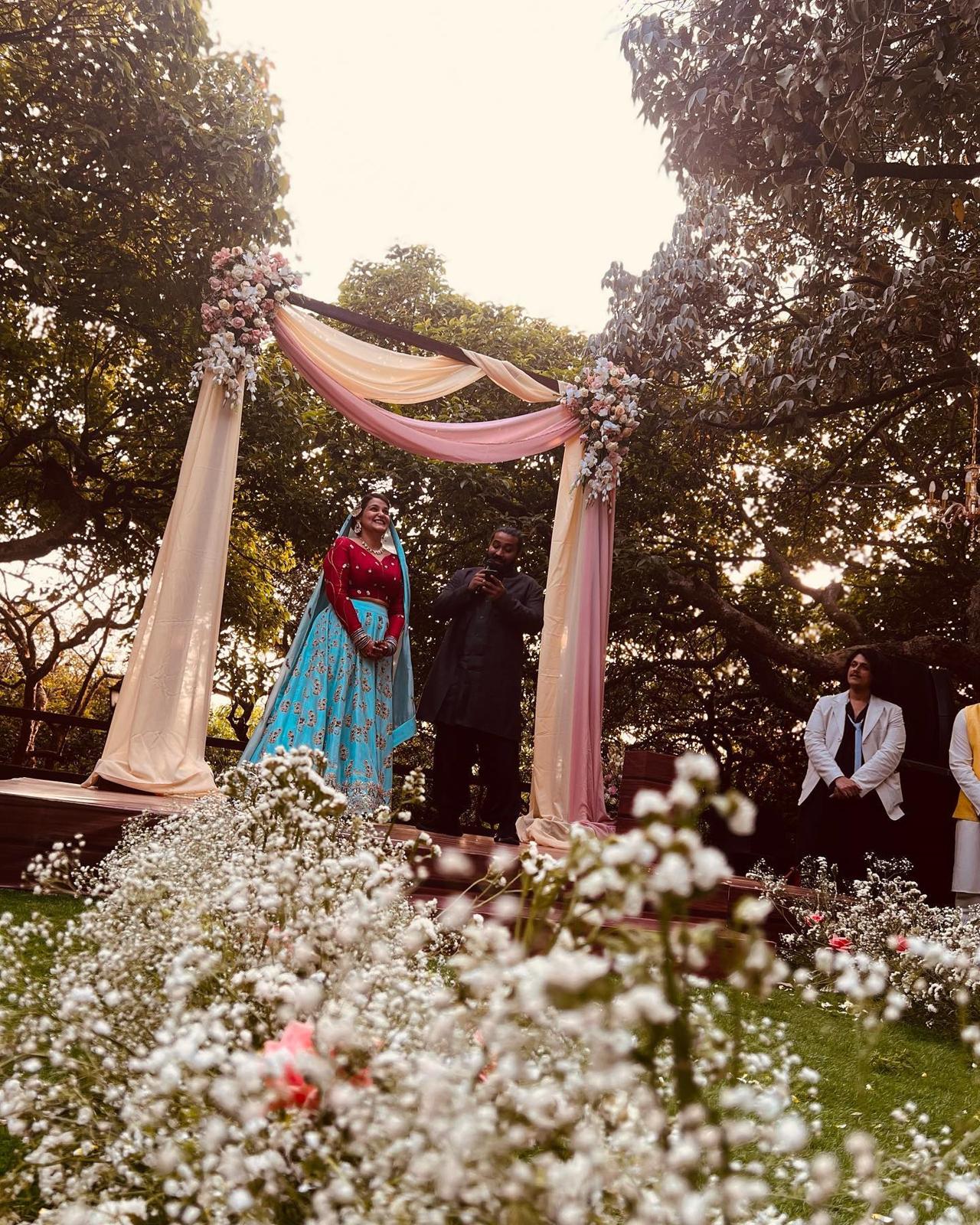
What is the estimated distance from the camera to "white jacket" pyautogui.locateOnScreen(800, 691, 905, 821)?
250 inches

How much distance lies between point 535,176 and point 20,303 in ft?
19.2

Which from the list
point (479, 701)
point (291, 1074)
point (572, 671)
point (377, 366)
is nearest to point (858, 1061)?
point (291, 1074)

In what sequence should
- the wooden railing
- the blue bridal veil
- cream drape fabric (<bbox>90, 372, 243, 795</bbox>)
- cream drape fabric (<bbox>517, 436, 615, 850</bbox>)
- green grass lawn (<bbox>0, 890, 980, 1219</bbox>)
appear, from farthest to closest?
the wooden railing < cream drape fabric (<bbox>517, 436, 615, 850</bbox>) < the blue bridal veil < cream drape fabric (<bbox>90, 372, 243, 795</bbox>) < green grass lawn (<bbox>0, 890, 980, 1219</bbox>)

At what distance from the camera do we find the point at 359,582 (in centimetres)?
608

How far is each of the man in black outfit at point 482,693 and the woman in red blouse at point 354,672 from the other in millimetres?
277

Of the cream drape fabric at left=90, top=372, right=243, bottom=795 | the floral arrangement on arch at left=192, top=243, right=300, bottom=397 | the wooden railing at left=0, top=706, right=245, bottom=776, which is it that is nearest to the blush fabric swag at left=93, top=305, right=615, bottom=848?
the cream drape fabric at left=90, top=372, right=243, bottom=795

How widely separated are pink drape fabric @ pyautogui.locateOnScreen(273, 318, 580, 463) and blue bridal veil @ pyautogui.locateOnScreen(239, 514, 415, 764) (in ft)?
1.99

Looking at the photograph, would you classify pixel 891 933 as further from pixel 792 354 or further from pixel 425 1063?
pixel 425 1063

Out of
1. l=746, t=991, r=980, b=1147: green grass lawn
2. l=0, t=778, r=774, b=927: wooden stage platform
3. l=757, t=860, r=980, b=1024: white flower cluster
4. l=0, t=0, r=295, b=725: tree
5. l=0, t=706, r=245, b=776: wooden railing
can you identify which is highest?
l=0, t=0, r=295, b=725: tree

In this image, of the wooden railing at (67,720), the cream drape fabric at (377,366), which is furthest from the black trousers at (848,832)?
the wooden railing at (67,720)

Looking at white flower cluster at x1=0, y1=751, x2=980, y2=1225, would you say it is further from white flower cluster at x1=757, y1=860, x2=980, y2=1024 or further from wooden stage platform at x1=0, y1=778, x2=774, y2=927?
wooden stage platform at x1=0, y1=778, x2=774, y2=927

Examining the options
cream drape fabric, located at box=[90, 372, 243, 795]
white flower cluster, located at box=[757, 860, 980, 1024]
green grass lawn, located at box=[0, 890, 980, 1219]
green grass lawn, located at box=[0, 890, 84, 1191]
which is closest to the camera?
green grass lawn, located at box=[0, 890, 980, 1219]

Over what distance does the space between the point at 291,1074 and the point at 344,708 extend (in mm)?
5109

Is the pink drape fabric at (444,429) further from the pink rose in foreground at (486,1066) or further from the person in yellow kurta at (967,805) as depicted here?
the pink rose in foreground at (486,1066)
